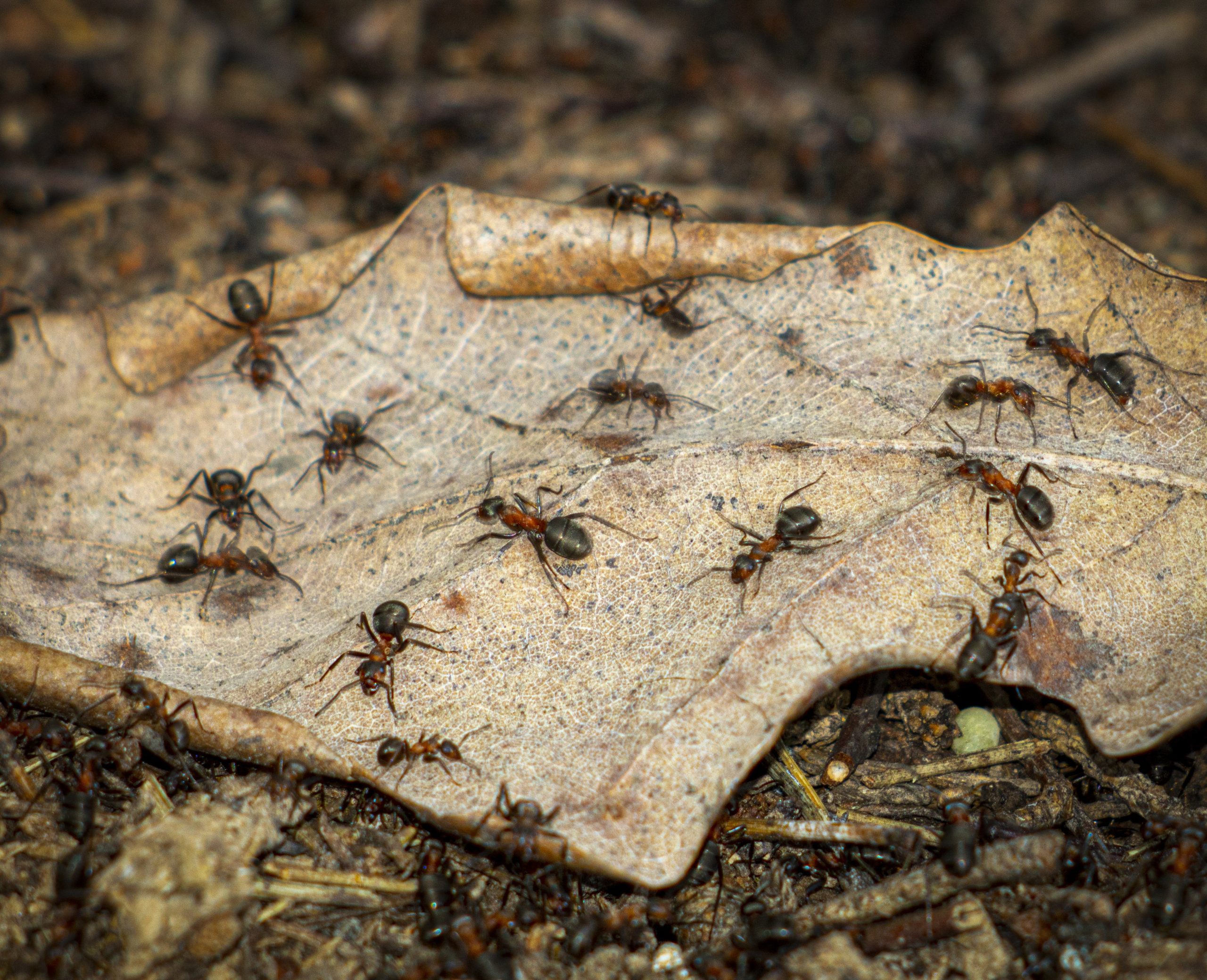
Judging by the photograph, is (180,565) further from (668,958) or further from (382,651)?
(668,958)

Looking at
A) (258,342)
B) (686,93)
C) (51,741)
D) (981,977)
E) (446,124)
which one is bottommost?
(51,741)

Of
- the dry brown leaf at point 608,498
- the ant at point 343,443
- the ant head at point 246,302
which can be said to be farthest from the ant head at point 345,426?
the ant head at point 246,302

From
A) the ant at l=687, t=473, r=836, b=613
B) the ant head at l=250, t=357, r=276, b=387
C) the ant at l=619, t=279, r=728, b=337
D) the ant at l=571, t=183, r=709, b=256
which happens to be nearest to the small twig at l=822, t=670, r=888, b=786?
the ant at l=687, t=473, r=836, b=613

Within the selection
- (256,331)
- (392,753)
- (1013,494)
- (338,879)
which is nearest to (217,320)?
(256,331)

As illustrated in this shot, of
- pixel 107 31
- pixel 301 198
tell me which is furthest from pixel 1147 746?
pixel 107 31

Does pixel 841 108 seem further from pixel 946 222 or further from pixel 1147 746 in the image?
pixel 1147 746
